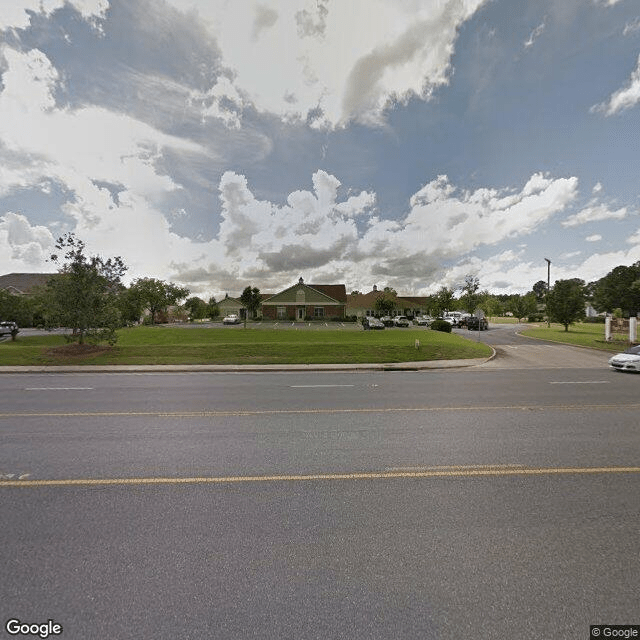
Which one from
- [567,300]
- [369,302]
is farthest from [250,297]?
[369,302]

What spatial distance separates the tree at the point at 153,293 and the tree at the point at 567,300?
60.5 metres

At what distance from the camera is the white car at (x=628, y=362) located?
14469mm

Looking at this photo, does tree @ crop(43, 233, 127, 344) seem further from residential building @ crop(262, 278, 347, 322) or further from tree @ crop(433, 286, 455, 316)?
tree @ crop(433, 286, 455, 316)

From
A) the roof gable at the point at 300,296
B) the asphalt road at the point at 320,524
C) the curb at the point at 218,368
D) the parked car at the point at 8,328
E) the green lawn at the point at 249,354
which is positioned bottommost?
the curb at the point at 218,368

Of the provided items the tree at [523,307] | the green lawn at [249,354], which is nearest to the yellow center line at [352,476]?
the green lawn at [249,354]

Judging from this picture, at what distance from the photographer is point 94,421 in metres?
7.18

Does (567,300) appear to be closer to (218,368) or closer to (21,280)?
(218,368)

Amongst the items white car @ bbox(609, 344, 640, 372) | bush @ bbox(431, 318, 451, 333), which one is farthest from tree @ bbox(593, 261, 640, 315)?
white car @ bbox(609, 344, 640, 372)

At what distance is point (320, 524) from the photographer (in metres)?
3.60

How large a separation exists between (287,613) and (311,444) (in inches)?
130

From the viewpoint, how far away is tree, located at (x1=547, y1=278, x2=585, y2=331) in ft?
120

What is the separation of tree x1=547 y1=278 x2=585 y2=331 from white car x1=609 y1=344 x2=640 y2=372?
25.5 meters

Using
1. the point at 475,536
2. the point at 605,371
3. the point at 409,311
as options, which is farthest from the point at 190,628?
the point at 409,311

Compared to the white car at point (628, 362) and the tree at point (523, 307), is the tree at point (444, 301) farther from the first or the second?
the white car at point (628, 362)
